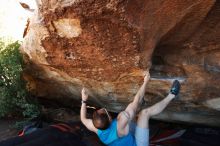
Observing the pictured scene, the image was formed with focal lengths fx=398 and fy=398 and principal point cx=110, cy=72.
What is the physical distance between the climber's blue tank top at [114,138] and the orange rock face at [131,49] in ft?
2.11

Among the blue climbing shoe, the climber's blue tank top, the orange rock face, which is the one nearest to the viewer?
the orange rock face

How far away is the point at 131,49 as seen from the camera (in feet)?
14.5

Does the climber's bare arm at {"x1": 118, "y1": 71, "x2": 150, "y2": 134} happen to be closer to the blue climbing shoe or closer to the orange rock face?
the orange rock face

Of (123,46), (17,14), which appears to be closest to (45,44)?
(123,46)

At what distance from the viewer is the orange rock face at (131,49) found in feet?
13.5

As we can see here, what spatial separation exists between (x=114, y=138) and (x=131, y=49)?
1312 mm

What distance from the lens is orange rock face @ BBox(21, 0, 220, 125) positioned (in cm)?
411

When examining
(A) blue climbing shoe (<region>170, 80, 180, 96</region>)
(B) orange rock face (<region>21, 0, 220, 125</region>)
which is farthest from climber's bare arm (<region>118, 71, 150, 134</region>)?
(A) blue climbing shoe (<region>170, 80, 180, 96</region>)

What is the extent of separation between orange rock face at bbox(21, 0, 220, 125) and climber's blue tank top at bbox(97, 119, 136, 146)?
0.64 metres

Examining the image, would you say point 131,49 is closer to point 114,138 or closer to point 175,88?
point 175,88

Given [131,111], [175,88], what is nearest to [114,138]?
[131,111]

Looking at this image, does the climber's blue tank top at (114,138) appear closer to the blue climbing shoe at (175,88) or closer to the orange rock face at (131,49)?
the orange rock face at (131,49)

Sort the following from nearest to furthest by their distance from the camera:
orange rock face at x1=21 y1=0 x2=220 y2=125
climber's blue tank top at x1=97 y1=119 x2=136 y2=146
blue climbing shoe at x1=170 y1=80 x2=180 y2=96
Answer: orange rock face at x1=21 y1=0 x2=220 y2=125, blue climbing shoe at x1=170 y1=80 x2=180 y2=96, climber's blue tank top at x1=97 y1=119 x2=136 y2=146

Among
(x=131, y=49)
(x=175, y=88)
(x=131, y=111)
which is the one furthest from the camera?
(x=131, y=111)
